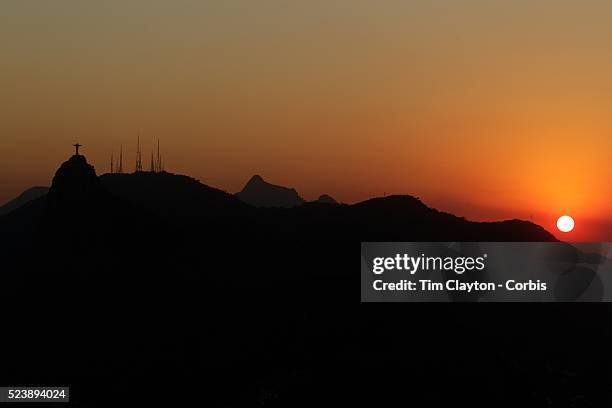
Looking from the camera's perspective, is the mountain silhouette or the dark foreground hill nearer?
the dark foreground hill

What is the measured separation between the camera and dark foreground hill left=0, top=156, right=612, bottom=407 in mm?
118250

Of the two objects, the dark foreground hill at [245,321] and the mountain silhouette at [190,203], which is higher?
the mountain silhouette at [190,203]

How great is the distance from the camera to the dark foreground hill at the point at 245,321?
11825 centimetres

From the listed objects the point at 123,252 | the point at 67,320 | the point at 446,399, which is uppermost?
the point at 123,252

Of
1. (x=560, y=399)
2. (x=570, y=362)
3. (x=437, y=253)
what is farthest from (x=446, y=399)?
(x=437, y=253)

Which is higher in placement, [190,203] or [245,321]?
[190,203]

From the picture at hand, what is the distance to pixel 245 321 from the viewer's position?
138m

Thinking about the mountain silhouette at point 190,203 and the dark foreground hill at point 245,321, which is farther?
the mountain silhouette at point 190,203

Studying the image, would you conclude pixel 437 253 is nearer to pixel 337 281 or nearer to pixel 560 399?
pixel 337 281

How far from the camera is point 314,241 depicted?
168375mm

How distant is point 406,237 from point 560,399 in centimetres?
6295

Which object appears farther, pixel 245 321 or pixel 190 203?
pixel 190 203

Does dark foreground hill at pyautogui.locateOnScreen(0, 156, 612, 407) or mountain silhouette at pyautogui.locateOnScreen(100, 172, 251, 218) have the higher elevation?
mountain silhouette at pyautogui.locateOnScreen(100, 172, 251, 218)

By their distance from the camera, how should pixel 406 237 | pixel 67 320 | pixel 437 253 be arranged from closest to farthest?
pixel 67 320 < pixel 437 253 < pixel 406 237
